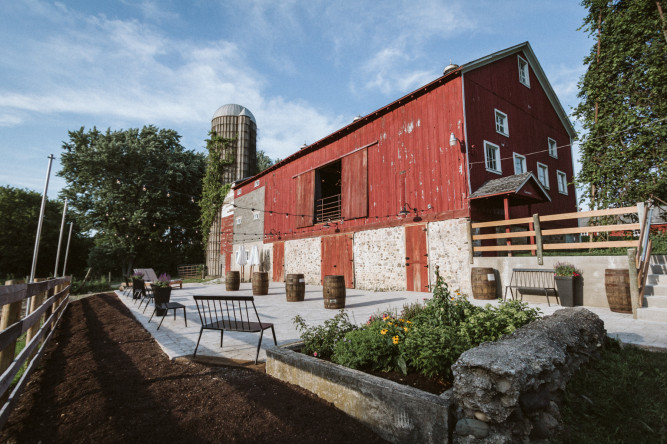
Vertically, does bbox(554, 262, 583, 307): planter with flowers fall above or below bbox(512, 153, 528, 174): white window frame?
below

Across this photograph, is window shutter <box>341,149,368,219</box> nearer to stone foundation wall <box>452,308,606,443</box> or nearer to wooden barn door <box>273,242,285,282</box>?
wooden barn door <box>273,242,285,282</box>

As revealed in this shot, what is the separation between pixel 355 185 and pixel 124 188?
21889 millimetres

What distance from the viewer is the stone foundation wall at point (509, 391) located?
6.72 ft

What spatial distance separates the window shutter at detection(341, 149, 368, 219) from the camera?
1312cm

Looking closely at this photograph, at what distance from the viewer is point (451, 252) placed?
32.6 ft

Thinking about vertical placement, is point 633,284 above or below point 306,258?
below

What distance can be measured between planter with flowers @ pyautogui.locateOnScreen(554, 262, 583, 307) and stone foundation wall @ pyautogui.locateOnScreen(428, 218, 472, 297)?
242 cm

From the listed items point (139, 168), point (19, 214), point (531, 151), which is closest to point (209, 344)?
point (531, 151)

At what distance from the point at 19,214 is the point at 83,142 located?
10.8m

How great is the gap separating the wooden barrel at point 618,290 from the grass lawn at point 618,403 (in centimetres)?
339

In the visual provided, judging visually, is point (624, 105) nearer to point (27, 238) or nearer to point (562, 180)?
point (562, 180)

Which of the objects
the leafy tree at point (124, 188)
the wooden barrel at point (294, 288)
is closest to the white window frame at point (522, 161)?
the wooden barrel at point (294, 288)

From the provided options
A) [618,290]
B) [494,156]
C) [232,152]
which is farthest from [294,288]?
[232,152]

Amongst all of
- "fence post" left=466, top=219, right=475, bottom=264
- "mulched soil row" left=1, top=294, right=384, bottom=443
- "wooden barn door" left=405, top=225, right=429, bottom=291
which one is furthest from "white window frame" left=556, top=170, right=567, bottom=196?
"mulched soil row" left=1, top=294, right=384, bottom=443
